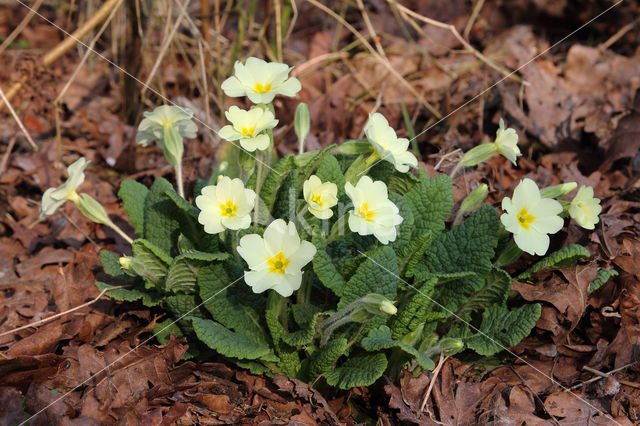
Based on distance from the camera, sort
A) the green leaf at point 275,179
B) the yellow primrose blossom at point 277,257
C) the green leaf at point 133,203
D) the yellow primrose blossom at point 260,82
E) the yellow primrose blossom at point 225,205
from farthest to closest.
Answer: the green leaf at point 133,203, the green leaf at point 275,179, the yellow primrose blossom at point 260,82, the yellow primrose blossom at point 225,205, the yellow primrose blossom at point 277,257


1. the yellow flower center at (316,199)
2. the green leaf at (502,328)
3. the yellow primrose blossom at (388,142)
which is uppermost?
the yellow primrose blossom at (388,142)

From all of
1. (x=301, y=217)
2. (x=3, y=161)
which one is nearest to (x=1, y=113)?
(x=3, y=161)

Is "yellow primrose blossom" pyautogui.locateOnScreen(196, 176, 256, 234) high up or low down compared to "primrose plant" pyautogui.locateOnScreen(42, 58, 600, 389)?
up

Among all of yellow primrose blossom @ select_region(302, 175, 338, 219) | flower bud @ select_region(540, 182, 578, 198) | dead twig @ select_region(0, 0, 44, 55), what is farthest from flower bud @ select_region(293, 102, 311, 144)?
dead twig @ select_region(0, 0, 44, 55)

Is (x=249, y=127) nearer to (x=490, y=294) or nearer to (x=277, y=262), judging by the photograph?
(x=277, y=262)

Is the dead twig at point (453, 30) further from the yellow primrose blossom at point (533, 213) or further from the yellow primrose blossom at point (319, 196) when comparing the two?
the yellow primrose blossom at point (319, 196)

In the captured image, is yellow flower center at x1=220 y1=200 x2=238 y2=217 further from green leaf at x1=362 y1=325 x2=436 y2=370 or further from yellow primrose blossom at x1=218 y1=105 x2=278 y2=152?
green leaf at x1=362 y1=325 x2=436 y2=370

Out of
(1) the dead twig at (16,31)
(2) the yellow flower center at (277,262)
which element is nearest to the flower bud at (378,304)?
(2) the yellow flower center at (277,262)
